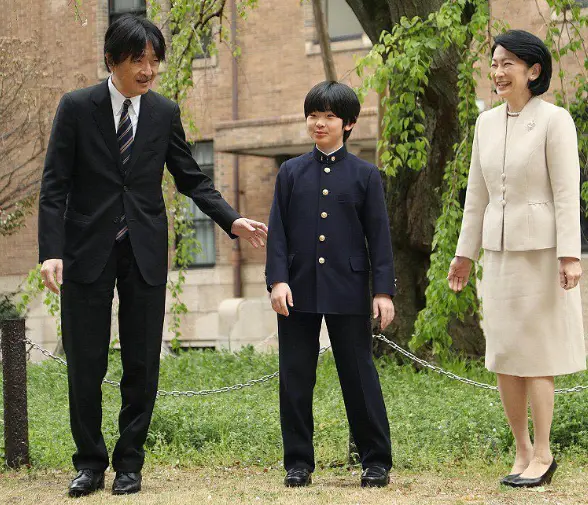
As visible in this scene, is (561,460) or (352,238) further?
(561,460)

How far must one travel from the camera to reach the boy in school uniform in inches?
206

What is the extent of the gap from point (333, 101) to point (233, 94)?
1361 cm

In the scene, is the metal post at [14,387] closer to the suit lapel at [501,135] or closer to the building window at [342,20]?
the suit lapel at [501,135]

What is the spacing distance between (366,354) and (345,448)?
4.77 feet

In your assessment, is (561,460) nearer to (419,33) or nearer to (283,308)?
(283,308)

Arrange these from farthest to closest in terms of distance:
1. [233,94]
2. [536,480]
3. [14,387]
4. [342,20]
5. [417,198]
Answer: [233,94], [342,20], [417,198], [14,387], [536,480]

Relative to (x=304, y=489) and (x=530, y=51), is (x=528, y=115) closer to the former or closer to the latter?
(x=530, y=51)

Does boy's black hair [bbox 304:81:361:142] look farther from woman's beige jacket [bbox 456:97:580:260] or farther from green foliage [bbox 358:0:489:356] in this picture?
green foliage [bbox 358:0:489:356]

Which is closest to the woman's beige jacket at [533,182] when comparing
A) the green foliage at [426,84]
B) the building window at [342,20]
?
the green foliage at [426,84]

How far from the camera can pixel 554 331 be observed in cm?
511

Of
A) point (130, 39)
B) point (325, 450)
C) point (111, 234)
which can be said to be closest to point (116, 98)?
point (130, 39)

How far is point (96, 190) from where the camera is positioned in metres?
5.25

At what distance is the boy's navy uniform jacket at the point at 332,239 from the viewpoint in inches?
205

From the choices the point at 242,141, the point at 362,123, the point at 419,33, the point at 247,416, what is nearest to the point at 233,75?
the point at 242,141
